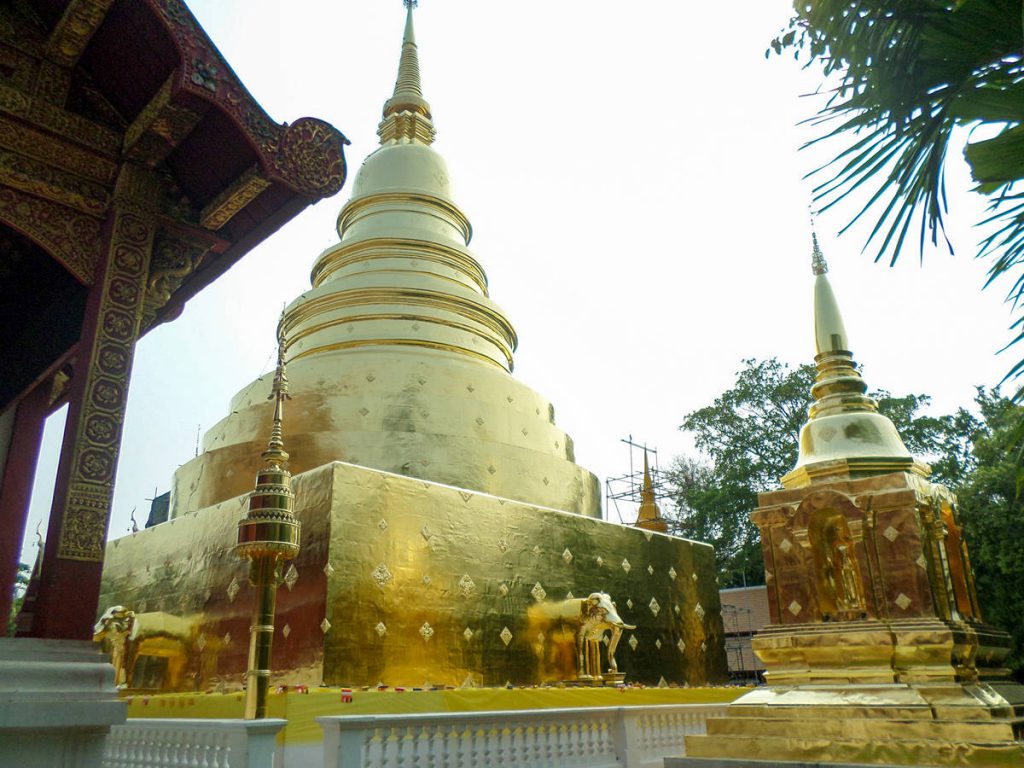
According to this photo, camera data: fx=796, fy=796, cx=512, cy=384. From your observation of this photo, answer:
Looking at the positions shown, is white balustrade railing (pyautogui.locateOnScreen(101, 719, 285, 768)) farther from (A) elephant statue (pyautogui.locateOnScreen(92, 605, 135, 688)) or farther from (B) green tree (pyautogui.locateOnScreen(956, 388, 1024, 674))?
(B) green tree (pyautogui.locateOnScreen(956, 388, 1024, 674))

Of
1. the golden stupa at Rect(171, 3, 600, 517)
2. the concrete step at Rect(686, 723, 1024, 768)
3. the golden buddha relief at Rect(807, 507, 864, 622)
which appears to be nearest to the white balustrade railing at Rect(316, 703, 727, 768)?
the concrete step at Rect(686, 723, 1024, 768)

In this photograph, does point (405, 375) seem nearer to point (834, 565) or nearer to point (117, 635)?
point (117, 635)

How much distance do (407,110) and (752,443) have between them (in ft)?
54.2

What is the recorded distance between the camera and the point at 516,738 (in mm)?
6988

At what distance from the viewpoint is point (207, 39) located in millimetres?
4648

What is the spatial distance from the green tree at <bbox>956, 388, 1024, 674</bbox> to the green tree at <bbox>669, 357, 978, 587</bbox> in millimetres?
6043

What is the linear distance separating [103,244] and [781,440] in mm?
25774

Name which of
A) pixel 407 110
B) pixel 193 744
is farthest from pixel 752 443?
pixel 193 744

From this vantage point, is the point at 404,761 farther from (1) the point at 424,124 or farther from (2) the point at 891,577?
(1) the point at 424,124

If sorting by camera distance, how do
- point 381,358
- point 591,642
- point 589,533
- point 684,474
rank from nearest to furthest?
1. point 591,642
2. point 589,533
3. point 381,358
4. point 684,474

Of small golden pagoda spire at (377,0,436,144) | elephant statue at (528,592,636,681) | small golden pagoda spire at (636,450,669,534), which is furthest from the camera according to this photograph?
small golden pagoda spire at (636,450,669,534)

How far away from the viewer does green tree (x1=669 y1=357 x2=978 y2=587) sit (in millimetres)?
25203

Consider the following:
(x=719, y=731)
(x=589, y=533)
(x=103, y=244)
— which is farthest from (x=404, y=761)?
(x=589, y=533)

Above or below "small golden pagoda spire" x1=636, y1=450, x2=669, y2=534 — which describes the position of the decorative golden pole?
below
